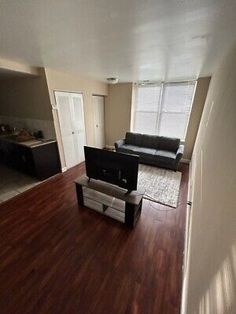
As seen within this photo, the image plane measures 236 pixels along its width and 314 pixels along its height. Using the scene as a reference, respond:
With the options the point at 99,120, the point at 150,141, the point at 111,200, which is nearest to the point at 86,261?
the point at 111,200

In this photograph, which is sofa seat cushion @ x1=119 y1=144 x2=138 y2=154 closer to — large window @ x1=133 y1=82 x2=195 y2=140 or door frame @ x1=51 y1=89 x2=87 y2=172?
large window @ x1=133 y1=82 x2=195 y2=140

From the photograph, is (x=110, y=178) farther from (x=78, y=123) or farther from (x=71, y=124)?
(x=78, y=123)

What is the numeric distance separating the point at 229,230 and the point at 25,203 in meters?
3.05

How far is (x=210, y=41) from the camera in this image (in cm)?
154

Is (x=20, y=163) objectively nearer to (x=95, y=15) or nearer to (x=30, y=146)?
(x=30, y=146)

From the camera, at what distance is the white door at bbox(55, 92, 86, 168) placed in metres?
3.38

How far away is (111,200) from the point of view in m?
2.31

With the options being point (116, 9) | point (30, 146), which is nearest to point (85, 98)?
point (30, 146)

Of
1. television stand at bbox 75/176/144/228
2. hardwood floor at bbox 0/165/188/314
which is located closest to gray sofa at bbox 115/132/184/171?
hardwood floor at bbox 0/165/188/314

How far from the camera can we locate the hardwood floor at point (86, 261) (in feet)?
4.39

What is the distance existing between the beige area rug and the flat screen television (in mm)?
394

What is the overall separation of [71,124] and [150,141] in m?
2.43

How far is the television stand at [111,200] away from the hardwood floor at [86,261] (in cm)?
12

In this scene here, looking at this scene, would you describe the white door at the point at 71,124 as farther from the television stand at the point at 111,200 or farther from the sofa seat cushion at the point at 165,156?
the sofa seat cushion at the point at 165,156
